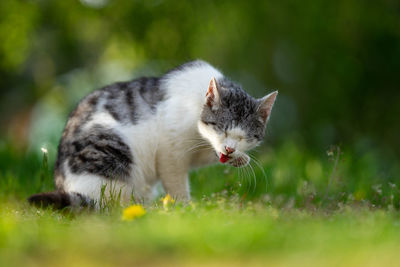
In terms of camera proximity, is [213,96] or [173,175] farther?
[173,175]

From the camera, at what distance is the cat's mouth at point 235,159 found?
4532 mm

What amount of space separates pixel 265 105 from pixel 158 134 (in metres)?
1.08

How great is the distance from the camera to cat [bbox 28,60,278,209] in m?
4.55

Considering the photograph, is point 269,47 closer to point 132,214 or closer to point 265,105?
point 265,105

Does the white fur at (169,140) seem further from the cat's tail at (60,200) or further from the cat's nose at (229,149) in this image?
the cat's tail at (60,200)

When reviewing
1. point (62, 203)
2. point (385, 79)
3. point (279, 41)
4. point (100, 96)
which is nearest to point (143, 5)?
point (279, 41)

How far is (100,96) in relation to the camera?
16.9 feet

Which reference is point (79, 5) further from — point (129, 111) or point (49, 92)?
point (129, 111)

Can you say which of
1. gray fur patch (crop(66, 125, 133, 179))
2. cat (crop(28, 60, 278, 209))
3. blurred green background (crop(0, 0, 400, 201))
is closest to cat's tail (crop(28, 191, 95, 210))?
cat (crop(28, 60, 278, 209))

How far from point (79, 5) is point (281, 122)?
583 cm

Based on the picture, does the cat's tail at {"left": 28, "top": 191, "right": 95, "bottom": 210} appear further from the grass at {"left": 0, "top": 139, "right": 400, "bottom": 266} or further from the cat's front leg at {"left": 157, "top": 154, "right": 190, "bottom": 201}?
the cat's front leg at {"left": 157, "top": 154, "right": 190, "bottom": 201}

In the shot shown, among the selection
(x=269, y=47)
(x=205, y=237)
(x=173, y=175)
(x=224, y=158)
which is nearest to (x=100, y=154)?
(x=173, y=175)


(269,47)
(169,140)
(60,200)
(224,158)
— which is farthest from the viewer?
(269,47)

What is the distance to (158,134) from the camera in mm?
4820
